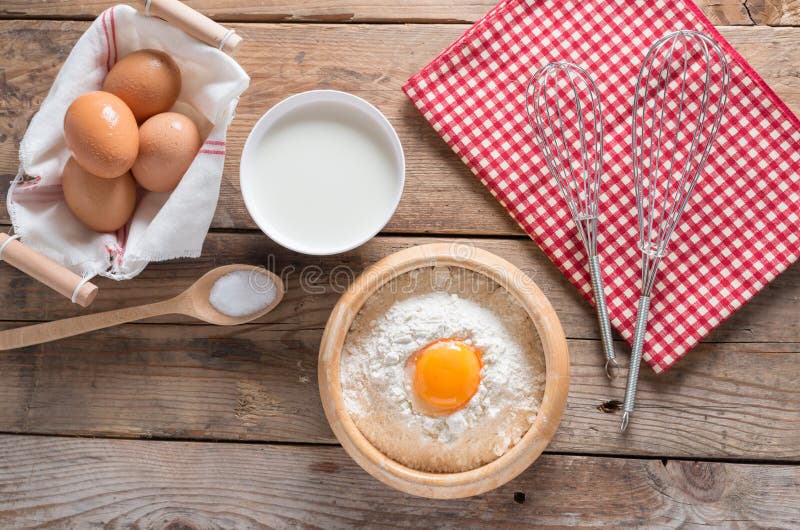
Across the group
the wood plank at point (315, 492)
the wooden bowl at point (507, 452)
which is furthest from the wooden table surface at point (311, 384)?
the wooden bowl at point (507, 452)

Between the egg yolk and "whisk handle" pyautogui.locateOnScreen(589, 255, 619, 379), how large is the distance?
0.58 ft

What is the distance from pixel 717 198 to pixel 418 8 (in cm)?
49

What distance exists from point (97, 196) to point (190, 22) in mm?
229

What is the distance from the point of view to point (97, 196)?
2.40 ft

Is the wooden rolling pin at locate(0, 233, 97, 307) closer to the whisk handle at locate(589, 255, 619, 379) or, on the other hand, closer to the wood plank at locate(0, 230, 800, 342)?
the wood plank at locate(0, 230, 800, 342)

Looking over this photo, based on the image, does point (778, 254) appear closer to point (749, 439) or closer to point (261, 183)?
point (749, 439)

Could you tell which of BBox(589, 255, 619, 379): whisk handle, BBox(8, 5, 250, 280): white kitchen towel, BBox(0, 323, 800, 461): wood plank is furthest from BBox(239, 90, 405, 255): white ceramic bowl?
BBox(589, 255, 619, 379): whisk handle

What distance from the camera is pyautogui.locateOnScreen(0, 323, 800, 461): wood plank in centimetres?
88

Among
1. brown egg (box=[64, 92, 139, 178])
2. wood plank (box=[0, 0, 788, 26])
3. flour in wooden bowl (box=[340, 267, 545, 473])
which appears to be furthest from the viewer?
wood plank (box=[0, 0, 788, 26])

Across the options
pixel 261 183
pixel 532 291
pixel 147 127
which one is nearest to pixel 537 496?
pixel 532 291

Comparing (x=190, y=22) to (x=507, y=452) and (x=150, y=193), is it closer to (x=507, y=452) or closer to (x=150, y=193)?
(x=150, y=193)

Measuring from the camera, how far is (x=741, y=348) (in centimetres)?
88

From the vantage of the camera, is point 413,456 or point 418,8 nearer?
point 413,456

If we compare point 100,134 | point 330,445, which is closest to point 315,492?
point 330,445
